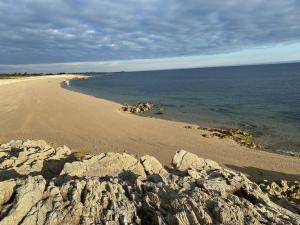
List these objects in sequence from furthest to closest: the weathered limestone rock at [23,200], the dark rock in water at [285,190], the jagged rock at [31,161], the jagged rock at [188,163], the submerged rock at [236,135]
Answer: the submerged rock at [236,135]
the dark rock in water at [285,190]
the jagged rock at [188,163]
the jagged rock at [31,161]
the weathered limestone rock at [23,200]

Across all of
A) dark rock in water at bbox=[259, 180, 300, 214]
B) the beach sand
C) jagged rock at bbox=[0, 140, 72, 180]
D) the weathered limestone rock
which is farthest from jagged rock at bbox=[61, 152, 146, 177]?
the beach sand

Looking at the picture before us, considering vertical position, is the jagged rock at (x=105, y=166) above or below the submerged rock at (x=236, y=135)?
above

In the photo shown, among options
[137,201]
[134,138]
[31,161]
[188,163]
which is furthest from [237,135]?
[137,201]

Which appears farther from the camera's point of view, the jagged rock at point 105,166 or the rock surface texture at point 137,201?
the jagged rock at point 105,166

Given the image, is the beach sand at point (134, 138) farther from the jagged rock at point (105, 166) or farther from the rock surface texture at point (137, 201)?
the rock surface texture at point (137, 201)

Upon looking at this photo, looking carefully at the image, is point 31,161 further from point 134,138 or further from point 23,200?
point 134,138

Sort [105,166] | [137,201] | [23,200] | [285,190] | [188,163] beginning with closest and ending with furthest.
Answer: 1. [23,200]
2. [137,201]
3. [105,166]
4. [188,163]
5. [285,190]

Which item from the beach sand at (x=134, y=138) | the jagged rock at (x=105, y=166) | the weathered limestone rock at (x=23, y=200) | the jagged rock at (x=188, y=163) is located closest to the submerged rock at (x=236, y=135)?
the beach sand at (x=134, y=138)

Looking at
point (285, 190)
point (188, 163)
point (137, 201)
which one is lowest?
point (285, 190)

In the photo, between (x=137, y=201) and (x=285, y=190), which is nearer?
(x=137, y=201)

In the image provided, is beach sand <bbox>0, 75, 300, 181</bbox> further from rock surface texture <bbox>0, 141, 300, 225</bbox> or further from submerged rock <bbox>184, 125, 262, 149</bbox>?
rock surface texture <bbox>0, 141, 300, 225</bbox>

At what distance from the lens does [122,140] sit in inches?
856

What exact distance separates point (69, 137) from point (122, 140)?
11.5 ft

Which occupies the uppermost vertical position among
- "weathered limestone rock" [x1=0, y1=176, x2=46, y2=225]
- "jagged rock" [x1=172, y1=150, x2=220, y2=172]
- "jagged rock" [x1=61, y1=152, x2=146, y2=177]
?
"weathered limestone rock" [x1=0, y1=176, x2=46, y2=225]
